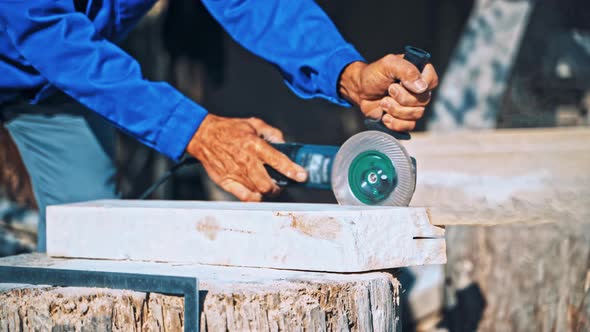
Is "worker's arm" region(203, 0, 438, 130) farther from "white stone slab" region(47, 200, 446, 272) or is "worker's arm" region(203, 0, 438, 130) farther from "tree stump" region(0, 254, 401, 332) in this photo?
"tree stump" region(0, 254, 401, 332)

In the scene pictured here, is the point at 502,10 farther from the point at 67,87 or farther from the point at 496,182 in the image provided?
the point at 67,87

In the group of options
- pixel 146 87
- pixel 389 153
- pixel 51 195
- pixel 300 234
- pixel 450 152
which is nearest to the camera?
pixel 300 234

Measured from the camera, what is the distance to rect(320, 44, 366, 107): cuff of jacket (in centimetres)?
221

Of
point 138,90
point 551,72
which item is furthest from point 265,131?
point 551,72

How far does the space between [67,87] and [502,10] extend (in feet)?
10.4

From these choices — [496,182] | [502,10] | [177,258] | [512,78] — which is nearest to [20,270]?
[177,258]

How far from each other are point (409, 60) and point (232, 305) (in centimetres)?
85

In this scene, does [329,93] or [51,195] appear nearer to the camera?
[329,93]

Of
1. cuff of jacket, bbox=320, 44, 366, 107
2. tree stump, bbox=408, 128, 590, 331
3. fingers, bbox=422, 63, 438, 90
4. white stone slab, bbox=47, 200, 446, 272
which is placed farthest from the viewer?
tree stump, bbox=408, 128, 590, 331

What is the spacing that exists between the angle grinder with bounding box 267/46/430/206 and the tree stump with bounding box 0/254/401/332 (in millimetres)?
253

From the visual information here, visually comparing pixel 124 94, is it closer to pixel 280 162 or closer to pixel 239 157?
pixel 239 157

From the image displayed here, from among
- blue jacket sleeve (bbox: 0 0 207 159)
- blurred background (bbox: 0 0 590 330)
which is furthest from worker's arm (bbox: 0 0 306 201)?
blurred background (bbox: 0 0 590 330)

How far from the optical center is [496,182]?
3.13 meters

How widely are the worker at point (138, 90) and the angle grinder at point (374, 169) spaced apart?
0.05 m
